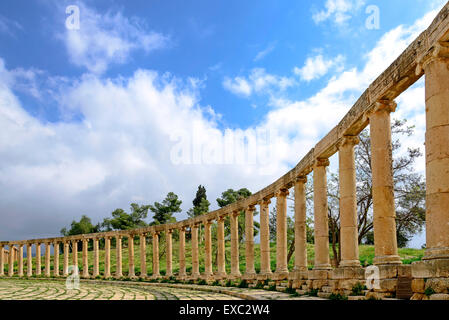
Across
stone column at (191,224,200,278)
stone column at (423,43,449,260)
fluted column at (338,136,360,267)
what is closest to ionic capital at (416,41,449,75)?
stone column at (423,43,449,260)

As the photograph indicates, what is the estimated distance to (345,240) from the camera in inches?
858

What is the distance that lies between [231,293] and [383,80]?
56.1 ft

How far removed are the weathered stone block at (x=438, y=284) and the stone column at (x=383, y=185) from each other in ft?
13.4

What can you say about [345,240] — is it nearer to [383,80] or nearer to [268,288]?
[383,80]

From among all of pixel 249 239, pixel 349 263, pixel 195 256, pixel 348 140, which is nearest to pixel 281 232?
pixel 249 239

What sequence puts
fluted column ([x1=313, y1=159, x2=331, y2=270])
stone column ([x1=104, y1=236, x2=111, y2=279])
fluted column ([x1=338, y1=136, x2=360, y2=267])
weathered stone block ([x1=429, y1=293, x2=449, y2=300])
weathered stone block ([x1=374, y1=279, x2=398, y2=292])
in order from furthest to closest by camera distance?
stone column ([x1=104, y1=236, x2=111, y2=279]) < fluted column ([x1=313, y1=159, x2=331, y2=270]) < fluted column ([x1=338, y1=136, x2=360, y2=267]) < weathered stone block ([x1=374, y1=279, x2=398, y2=292]) < weathered stone block ([x1=429, y1=293, x2=449, y2=300])

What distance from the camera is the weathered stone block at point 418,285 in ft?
45.1

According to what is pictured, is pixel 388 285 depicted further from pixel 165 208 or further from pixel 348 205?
pixel 165 208

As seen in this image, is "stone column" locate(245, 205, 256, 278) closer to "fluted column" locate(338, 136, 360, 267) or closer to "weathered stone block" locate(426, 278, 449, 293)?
"fluted column" locate(338, 136, 360, 267)

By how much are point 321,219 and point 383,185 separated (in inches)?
290

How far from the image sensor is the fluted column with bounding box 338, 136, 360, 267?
2158cm

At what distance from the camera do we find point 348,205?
22016 mm

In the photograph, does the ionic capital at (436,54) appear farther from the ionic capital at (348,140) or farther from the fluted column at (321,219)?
the fluted column at (321,219)
